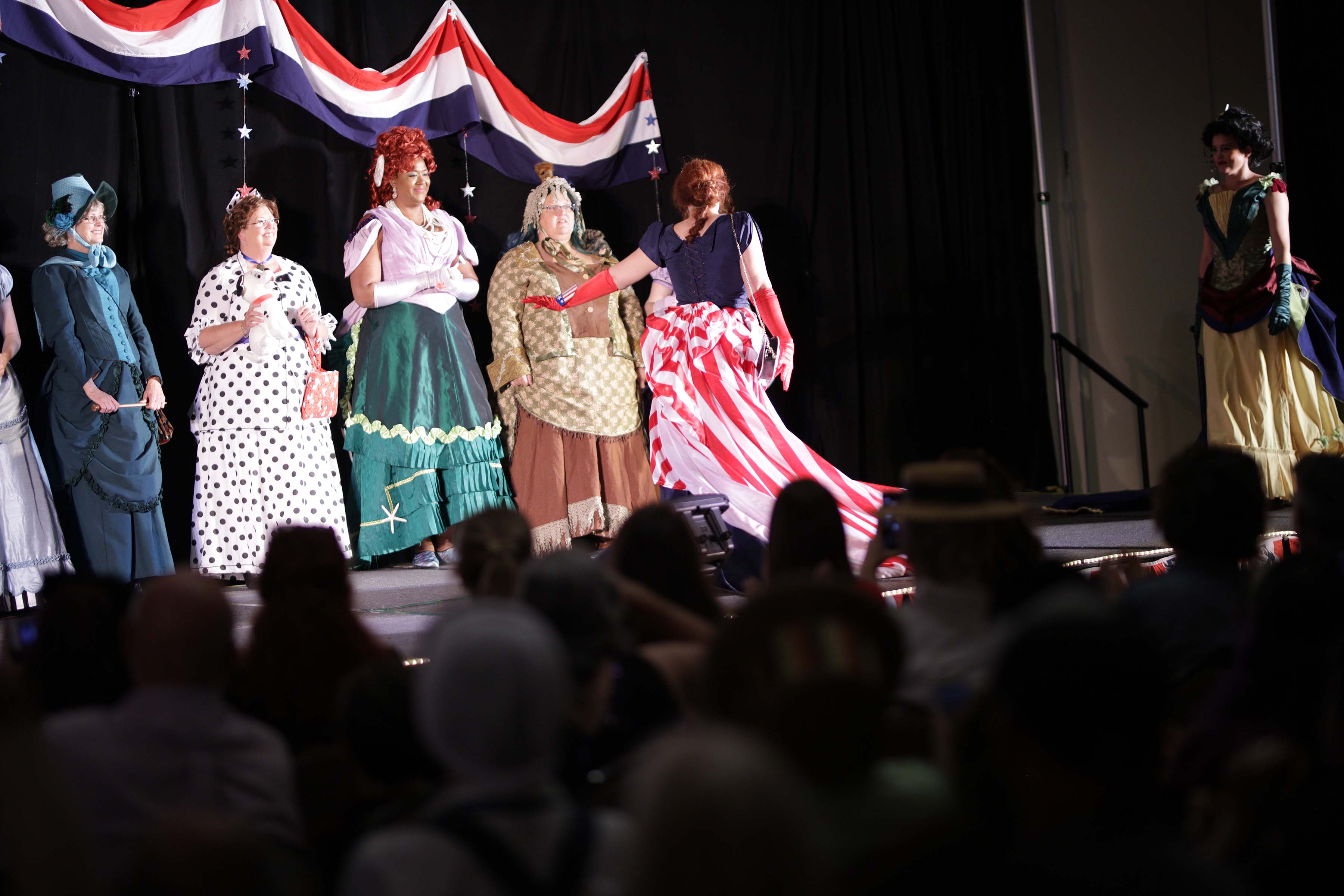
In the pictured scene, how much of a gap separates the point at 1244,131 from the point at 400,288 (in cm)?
418

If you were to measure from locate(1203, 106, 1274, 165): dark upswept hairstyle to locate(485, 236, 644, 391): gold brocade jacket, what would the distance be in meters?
3.10

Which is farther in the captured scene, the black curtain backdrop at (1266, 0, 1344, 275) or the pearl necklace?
the black curtain backdrop at (1266, 0, 1344, 275)

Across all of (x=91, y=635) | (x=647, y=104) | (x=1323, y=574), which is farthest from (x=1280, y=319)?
(x=91, y=635)

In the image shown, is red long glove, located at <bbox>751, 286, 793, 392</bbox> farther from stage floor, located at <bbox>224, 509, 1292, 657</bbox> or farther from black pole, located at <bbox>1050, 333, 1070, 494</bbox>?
black pole, located at <bbox>1050, 333, 1070, 494</bbox>

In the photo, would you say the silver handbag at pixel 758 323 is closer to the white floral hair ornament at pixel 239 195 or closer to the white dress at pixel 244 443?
the white dress at pixel 244 443

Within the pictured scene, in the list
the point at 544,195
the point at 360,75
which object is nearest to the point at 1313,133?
the point at 544,195

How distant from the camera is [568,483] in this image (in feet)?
20.1

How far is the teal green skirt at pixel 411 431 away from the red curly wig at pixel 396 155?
0.58m

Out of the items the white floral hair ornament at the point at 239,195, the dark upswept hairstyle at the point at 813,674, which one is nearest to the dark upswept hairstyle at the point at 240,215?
the white floral hair ornament at the point at 239,195

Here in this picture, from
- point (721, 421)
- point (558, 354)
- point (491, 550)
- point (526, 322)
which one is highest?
point (526, 322)

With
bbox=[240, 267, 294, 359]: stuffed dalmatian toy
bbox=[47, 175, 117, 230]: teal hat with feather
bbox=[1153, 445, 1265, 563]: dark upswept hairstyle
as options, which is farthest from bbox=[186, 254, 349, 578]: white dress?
bbox=[1153, 445, 1265, 563]: dark upswept hairstyle

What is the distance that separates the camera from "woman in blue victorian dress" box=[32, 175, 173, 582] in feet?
16.6

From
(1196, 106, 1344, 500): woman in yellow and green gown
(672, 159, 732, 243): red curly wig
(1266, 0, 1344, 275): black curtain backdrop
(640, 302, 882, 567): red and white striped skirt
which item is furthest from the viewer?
(1266, 0, 1344, 275): black curtain backdrop

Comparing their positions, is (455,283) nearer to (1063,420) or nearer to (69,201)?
(69,201)
